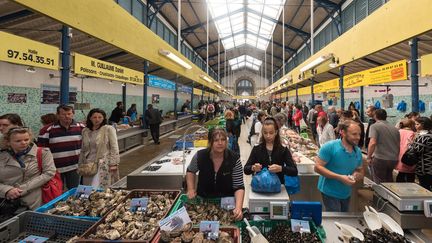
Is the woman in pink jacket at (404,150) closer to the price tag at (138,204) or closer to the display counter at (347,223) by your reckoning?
the display counter at (347,223)

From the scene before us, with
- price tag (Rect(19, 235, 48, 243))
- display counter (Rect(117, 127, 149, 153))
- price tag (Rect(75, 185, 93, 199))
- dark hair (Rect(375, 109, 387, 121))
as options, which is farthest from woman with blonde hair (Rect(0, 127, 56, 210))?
display counter (Rect(117, 127, 149, 153))

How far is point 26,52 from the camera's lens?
360 cm

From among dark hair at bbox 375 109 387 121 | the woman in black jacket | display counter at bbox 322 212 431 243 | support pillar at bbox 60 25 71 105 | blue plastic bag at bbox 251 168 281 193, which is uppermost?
support pillar at bbox 60 25 71 105

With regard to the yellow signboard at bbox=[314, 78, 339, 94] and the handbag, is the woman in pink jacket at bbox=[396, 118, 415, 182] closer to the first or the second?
the handbag

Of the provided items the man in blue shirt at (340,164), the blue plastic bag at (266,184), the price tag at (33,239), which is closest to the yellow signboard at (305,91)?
the man in blue shirt at (340,164)

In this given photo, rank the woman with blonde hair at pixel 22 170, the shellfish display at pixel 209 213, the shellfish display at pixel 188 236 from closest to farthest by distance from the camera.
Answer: the shellfish display at pixel 188 236
the shellfish display at pixel 209 213
the woman with blonde hair at pixel 22 170

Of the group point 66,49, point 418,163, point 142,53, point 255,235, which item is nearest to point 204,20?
point 142,53

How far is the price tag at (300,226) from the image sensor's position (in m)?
1.84

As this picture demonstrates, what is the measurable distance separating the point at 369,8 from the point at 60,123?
1216 cm

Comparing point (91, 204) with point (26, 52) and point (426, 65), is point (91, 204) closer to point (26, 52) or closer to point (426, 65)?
point (26, 52)

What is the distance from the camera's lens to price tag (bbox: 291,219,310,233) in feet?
6.04

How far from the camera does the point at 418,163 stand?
3.35 m

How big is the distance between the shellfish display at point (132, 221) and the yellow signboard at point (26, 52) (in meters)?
2.51

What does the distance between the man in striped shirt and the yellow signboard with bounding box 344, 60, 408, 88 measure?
5.79 metres
